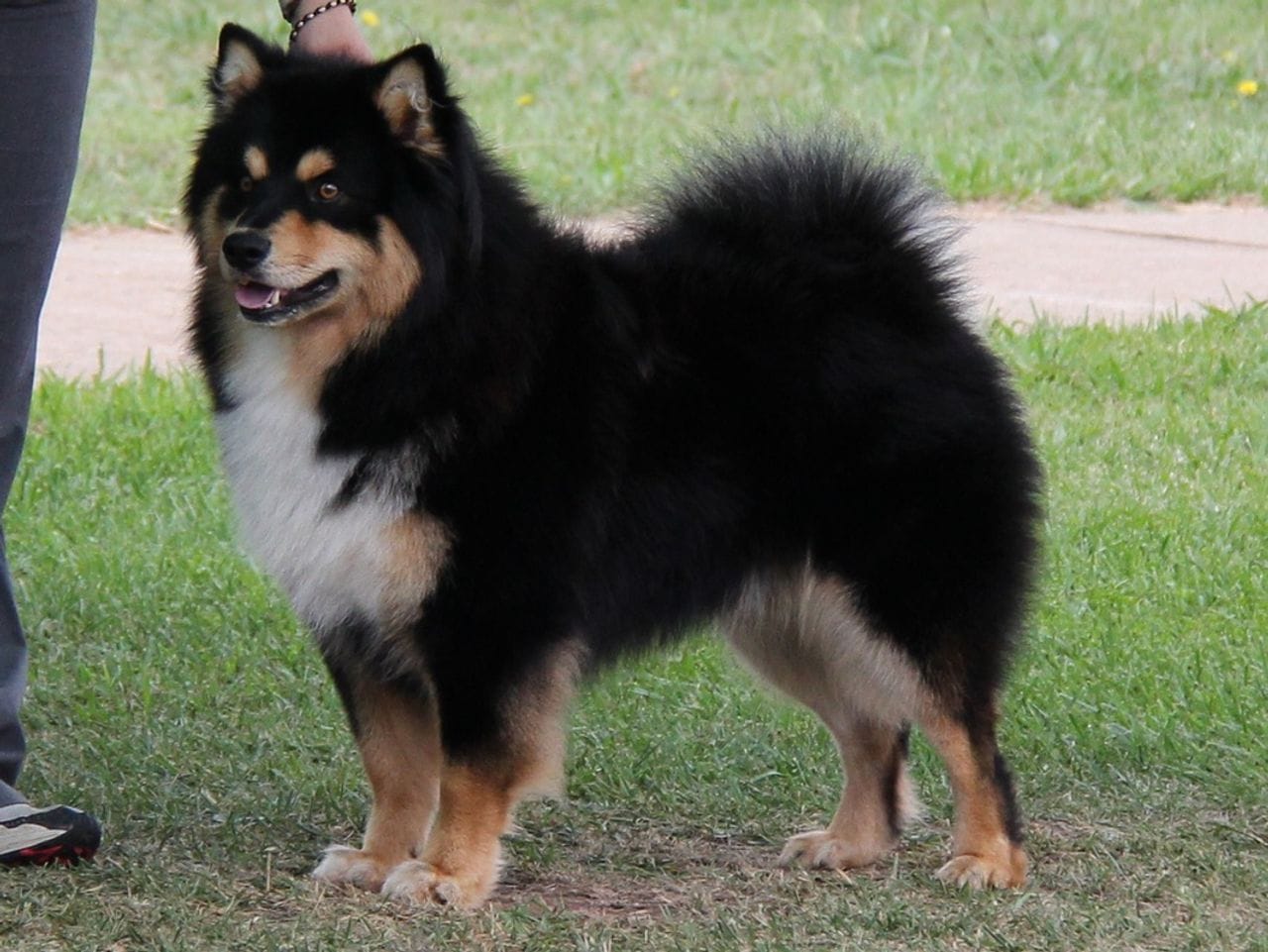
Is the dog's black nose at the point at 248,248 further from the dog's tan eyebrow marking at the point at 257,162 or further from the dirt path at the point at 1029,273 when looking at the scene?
the dirt path at the point at 1029,273

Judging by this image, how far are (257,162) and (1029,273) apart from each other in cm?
574

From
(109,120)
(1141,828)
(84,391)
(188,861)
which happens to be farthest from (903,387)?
(109,120)

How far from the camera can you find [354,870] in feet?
13.1

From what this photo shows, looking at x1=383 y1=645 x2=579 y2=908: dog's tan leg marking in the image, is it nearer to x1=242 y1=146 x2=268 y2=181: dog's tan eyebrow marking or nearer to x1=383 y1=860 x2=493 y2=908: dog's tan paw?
x1=383 y1=860 x2=493 y2=908: dog's tan paw

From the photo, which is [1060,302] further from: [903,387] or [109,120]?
[109,120]

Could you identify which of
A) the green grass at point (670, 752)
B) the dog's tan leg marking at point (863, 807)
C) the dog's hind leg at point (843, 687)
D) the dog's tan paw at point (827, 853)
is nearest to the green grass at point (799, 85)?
the green grass at point (670, 752)

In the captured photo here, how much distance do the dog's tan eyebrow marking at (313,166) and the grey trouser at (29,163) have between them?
645 mm

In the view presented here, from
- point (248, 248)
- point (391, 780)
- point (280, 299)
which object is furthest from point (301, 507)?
point (391, 780)

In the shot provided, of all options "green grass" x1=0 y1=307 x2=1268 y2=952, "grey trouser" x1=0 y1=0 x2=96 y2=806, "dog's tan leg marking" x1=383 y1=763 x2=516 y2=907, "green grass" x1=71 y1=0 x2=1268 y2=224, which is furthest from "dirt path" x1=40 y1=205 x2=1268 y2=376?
"dog's tan leg marking" x1=383 y1=763 x2=516 y2=907

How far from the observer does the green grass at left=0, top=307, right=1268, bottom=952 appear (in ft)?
12.3

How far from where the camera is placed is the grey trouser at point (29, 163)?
3902 millimetres

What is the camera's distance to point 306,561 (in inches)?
149

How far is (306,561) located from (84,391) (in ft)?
13.2

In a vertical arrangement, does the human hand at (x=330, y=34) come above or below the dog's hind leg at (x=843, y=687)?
above
